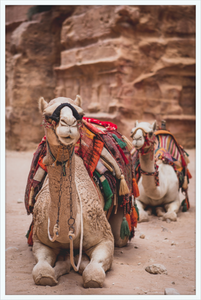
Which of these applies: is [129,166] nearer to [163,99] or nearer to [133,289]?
[133,289]

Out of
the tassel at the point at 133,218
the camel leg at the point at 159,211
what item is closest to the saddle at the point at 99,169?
the tassel at the point at 133,218

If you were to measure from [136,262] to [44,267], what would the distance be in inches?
48.2

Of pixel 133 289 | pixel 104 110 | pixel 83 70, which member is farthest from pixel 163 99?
pixel 133 289

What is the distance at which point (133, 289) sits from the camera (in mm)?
2852

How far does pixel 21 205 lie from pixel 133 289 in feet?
12.5

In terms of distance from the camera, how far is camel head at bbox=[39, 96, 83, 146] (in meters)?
2.21

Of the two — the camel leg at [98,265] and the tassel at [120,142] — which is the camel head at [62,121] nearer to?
the camel leg at [98,265]

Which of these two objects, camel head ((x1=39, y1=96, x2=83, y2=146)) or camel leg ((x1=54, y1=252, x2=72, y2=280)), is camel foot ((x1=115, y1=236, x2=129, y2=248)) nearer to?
camel leg ((x1=54, y1=252, x2=72, y2=280))

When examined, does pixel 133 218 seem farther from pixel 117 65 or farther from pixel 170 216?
pixel 117 65

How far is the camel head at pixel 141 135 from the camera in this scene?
474cm

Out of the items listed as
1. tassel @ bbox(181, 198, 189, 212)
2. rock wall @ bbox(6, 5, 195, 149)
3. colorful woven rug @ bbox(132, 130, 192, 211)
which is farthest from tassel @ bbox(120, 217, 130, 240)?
rock wall @ bbox(6, 5, 195, 149)

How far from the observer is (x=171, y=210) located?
5656 millimetres

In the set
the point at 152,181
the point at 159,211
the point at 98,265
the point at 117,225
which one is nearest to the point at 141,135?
the point at 152,181

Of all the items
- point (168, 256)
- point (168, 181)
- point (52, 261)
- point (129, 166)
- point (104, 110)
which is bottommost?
point (168, 256)
